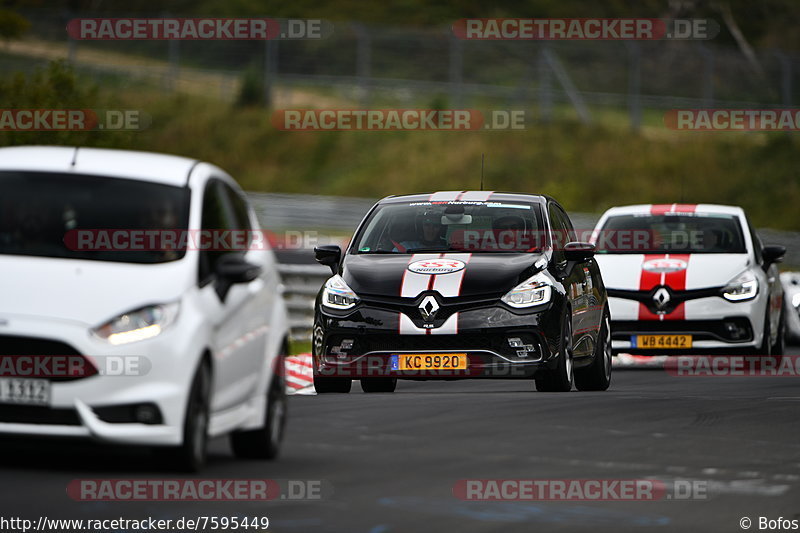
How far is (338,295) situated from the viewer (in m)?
13.6

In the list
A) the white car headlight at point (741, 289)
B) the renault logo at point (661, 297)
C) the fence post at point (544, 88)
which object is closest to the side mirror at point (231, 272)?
the renault logo at point (661, 297)

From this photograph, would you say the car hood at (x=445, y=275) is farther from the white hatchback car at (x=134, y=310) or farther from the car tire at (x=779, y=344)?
the car tire at (x=779, y=344)

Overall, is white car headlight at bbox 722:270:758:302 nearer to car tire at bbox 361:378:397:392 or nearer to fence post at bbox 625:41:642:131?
car tire at bbox 361:378:397:392

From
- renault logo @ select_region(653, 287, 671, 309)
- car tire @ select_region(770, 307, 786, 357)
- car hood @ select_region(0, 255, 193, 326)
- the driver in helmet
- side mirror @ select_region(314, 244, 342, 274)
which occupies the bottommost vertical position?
car tire @ select_region(770, 307, 786, 357)

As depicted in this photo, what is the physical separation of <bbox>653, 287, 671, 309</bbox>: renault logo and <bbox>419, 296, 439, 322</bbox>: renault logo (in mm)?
4828

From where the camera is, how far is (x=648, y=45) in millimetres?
54844

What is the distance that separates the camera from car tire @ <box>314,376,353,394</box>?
13891 millimetres

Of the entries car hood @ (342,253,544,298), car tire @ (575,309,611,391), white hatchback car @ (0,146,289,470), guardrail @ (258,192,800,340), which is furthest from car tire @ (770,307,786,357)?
guardrail @ (258,192,800,340)

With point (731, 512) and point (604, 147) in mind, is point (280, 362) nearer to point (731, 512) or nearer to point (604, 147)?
point (731, 512)

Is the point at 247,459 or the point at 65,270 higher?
the point at 65,270

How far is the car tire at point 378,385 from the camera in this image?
14.4m

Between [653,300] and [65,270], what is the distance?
9.91 metres

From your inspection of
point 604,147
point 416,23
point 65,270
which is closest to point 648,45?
point 604,147

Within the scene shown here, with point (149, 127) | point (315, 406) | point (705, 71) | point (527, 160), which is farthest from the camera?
point (149, 127)
